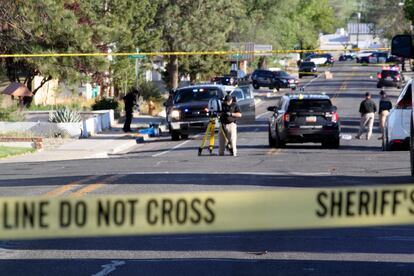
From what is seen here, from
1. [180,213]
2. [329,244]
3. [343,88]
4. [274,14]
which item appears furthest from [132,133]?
[274,14]

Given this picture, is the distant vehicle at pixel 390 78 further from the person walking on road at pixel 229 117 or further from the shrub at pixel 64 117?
the person walking on road at pixel 229 117

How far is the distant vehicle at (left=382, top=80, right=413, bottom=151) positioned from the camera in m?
25.1

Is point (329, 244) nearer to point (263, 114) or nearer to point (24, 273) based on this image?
point (24, 273)

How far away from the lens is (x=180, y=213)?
5.85m

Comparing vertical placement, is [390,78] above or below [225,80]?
below

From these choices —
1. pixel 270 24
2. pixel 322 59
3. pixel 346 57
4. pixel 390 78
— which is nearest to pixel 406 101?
pixel 390 78

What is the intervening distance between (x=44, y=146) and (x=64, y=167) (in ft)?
34.9

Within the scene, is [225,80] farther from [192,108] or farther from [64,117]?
[192,108]

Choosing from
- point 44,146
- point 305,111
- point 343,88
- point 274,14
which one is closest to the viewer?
point 305,111

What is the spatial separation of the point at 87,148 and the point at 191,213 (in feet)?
93.5

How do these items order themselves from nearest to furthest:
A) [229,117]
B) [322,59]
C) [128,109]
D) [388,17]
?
[229,117], [128,109], [322,59], [388,17]

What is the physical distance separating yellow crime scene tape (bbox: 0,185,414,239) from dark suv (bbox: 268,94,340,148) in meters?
23.7

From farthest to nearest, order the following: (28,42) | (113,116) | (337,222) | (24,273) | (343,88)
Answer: (343,88)
(113,116)
(28,42)
(24,273)
(337,222)

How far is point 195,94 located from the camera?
3638cm
